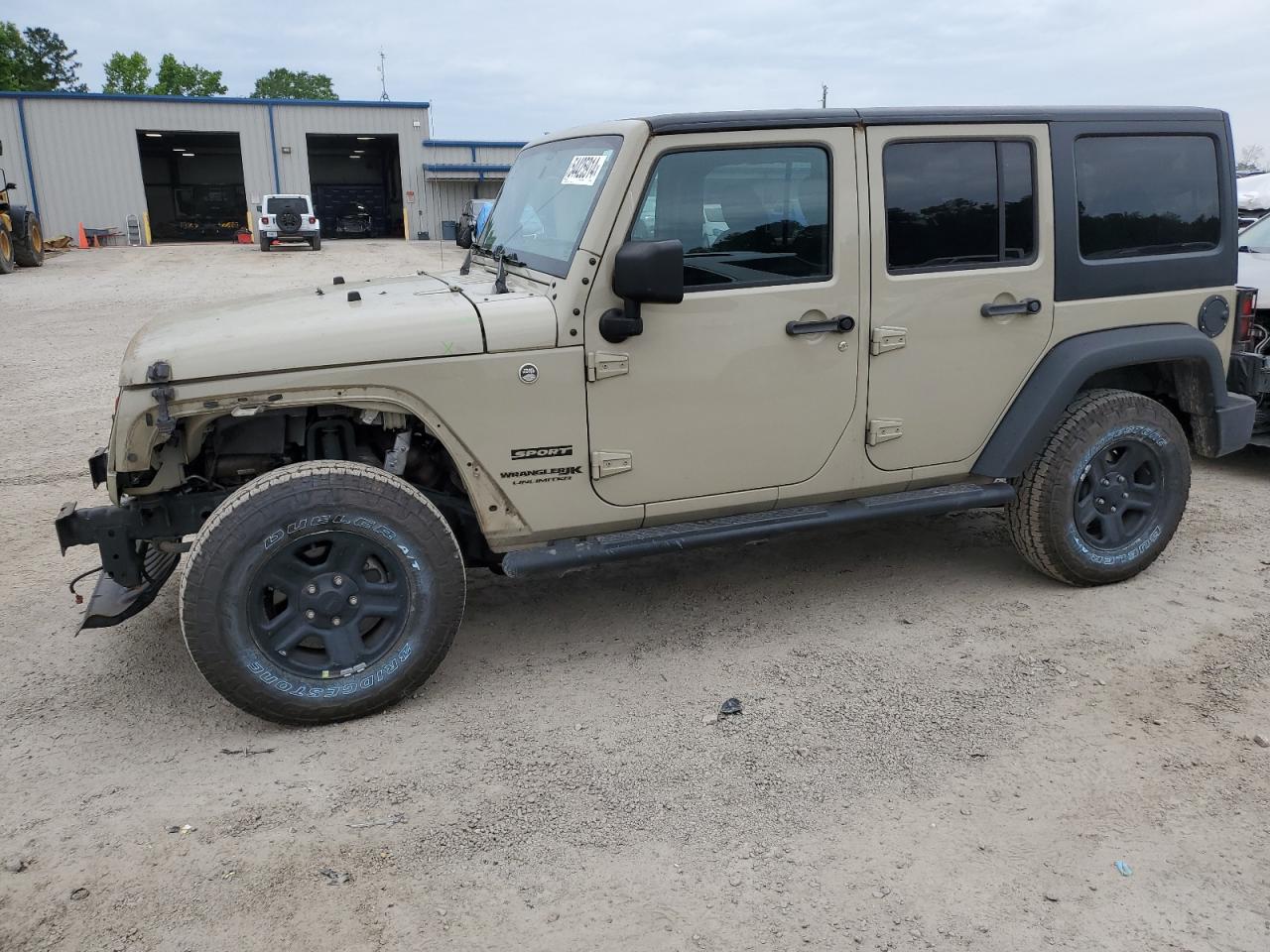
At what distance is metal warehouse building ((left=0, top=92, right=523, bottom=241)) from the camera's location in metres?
32.8

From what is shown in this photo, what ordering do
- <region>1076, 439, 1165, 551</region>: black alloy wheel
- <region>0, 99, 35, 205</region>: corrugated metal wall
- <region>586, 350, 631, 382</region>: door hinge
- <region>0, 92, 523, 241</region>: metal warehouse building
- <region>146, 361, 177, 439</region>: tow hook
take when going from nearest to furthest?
<region>146, 361, 177, 439</region>: tow hook, <region>586, 350, 631, 382</region>: door hinge, <region>1076, 439, 1165, 551</region>: black alloy wheel, <region>0, 99, 35, 205</region>: corrugated metal wall, <region>0, 92, 523, 241</region>: metal warehouse building

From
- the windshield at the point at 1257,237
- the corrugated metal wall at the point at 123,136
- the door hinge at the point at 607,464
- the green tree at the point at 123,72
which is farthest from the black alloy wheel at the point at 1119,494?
the green tree at the point at 123,72

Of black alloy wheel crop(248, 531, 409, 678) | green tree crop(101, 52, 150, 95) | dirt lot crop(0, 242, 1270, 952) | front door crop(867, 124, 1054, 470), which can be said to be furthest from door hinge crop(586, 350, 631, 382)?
green tree crop(101, 52, 150, 95)

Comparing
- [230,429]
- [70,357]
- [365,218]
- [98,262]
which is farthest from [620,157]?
[365,218]

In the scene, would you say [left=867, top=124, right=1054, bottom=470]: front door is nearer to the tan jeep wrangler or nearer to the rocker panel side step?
the tan jeep wrangler

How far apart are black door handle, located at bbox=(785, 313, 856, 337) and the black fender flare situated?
943 millimetres

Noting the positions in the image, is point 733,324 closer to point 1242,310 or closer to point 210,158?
point 1242,310

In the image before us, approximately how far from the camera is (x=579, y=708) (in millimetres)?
3611

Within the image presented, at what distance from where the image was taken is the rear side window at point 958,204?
3.95 metres

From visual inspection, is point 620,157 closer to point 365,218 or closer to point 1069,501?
point 1069,501

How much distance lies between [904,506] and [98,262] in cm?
2706

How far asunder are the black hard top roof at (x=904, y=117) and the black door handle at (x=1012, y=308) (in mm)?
761

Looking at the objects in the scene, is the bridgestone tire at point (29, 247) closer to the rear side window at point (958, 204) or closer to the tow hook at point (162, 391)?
the tow hook at point (162, 391)

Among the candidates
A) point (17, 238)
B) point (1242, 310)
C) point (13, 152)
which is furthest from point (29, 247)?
point (1242, 310)
